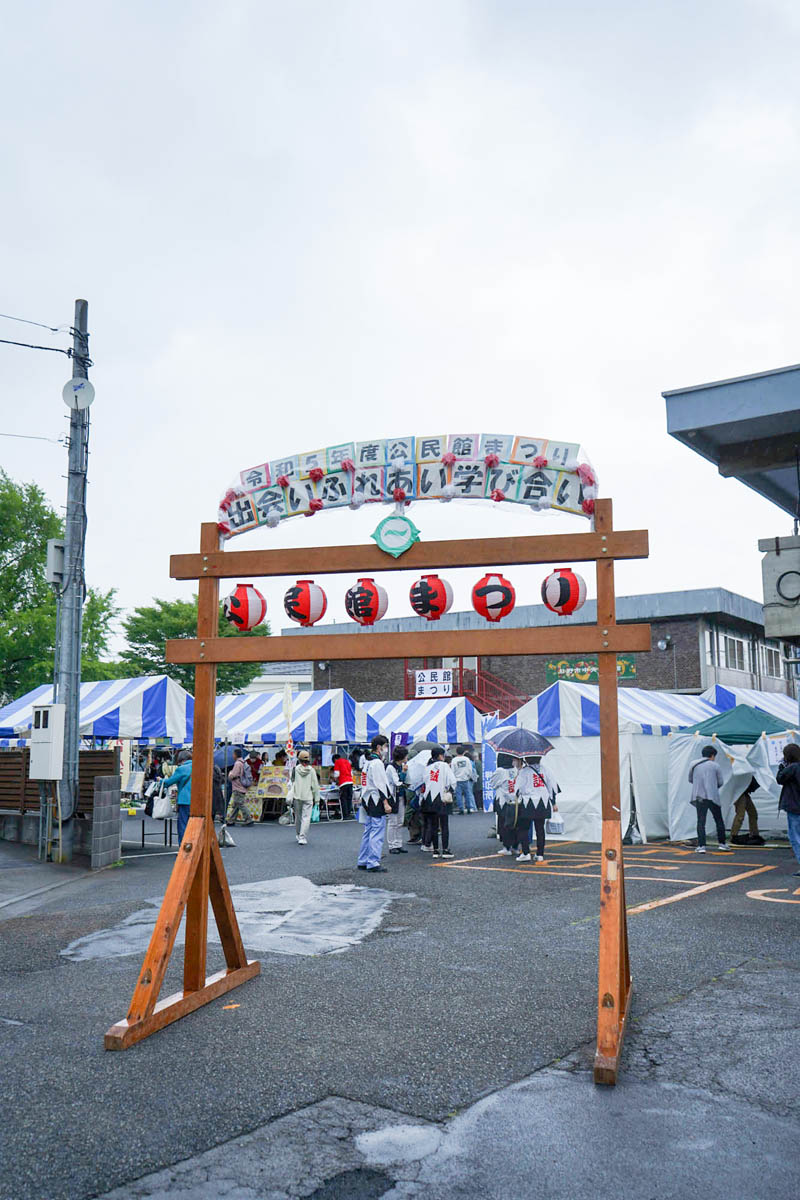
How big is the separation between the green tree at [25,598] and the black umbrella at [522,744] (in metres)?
23.6

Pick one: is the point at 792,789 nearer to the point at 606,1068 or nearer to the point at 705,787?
the point at 705,787

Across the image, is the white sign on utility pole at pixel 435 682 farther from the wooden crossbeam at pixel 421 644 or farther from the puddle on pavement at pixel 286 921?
the wooden crossbeam at pixel 421 644

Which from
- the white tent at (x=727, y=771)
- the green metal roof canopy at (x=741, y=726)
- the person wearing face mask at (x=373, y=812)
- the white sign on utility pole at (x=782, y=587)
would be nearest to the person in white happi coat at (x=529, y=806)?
the person wearing face mask at (x=373, y=812)

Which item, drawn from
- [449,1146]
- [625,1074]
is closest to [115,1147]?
[449,1146]

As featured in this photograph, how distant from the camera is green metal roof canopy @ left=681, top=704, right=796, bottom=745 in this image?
57.8ft

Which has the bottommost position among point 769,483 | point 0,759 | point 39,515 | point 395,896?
point 395,896

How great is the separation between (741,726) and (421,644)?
13.4 meters

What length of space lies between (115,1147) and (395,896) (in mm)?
7378

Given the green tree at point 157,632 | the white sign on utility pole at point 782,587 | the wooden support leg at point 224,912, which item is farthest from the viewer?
the green tree at point 157,632

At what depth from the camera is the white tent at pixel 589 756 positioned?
1789cm

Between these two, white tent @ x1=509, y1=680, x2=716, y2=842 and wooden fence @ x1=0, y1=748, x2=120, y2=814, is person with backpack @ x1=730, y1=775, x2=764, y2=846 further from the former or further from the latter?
wooden fence @ x1=0, y1=748, x2=120, y2=814

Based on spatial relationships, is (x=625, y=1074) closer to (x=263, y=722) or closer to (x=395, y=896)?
(x=395, y=896)

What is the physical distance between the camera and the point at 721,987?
6.77 m

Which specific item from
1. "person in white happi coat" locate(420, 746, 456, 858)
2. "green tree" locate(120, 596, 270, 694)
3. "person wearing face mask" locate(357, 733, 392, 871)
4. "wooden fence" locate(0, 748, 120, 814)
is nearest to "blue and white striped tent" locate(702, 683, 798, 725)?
"person in white happi coat" locate(420, 746, 456, 858)
